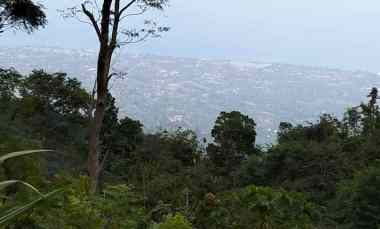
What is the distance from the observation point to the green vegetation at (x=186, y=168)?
358 centimetres

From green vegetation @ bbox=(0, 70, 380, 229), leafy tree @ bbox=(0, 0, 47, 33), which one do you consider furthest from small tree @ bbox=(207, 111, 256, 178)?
leafy tree @ bbox=(0, 0, 47, 33)

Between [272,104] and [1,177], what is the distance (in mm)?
177328

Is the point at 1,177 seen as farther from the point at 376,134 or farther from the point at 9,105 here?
the point at 376,134

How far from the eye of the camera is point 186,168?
32.8 meters

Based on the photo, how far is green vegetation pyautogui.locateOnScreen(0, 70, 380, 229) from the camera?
3.58m

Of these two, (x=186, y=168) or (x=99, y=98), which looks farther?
(x=186, y=168)

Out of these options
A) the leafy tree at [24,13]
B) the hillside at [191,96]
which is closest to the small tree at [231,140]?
the leafy tree at [24,13]

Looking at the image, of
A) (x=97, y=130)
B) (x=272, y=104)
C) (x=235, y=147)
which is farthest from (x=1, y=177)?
(x=272, y=104)

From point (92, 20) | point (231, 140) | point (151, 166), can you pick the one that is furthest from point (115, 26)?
point (231, 140)

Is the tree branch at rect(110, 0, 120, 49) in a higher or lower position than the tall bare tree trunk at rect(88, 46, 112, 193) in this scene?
higher

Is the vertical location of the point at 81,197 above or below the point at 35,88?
below

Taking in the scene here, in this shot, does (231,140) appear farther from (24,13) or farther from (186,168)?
(24,13)

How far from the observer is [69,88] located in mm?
34719

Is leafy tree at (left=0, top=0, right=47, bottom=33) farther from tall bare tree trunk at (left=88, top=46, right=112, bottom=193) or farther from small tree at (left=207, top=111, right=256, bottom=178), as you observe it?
small tree at (left=207, top=111, right=256, bottom=178)
